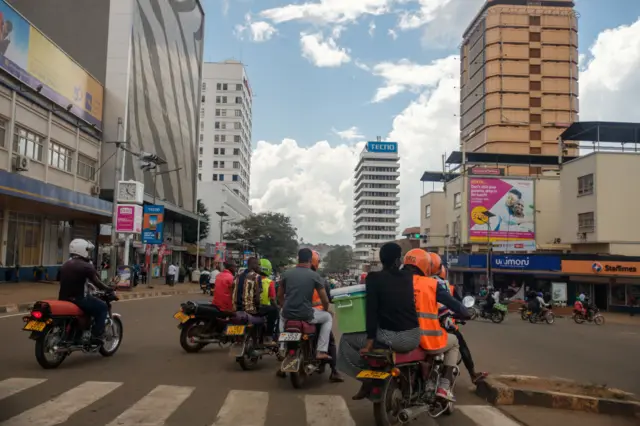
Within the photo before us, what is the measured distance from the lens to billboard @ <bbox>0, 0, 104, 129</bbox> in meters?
26.6

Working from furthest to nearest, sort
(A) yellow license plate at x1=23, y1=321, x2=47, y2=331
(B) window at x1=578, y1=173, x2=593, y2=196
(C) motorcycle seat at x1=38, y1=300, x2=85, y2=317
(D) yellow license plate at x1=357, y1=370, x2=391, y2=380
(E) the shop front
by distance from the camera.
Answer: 1. (B) window at x1=578, y1=173, x2=593, y2=196
2. (E) the shop front
3. (C) motorcycle seat at x1=38, y1=300, x2=85, y2=317
4. (A) yellow license plate at x1=23, y1=321, x2=47, y2=331
5. (D) yellow license plate at x1=357, y1=370, x2=391, y2=380

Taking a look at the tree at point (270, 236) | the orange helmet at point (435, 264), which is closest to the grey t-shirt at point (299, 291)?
the orange helmet at point (435, 264)

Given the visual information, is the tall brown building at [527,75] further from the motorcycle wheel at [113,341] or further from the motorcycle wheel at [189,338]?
the motorcycle wheel at [113,341]

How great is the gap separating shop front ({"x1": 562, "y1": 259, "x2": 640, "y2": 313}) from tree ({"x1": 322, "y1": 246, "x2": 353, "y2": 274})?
362 ft

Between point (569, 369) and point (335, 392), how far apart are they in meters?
5.23

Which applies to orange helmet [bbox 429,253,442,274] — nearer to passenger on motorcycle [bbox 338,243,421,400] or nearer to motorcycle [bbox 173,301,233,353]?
passenger on motorcycle [bbox 338,243,421,400]

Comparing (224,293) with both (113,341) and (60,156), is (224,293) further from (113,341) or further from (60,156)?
(60,156)

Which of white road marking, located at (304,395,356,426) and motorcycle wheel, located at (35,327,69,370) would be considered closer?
white road marking, located at (304,395,356,426)

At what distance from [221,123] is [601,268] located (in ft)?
267

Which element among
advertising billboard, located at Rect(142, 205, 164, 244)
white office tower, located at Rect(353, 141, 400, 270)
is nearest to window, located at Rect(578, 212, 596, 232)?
advertising billboard, located at Rect(142, 205, 164, 244)

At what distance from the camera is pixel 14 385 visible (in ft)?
20.8

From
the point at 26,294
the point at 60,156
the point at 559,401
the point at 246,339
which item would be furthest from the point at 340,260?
the point at 559,401

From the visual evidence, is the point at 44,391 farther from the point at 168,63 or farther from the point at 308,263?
the point at 168,63

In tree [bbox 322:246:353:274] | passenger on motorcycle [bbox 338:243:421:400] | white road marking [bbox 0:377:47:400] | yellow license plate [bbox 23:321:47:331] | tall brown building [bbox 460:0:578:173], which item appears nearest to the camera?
passenger on motorcycle [bbox 338:243:421:400]
